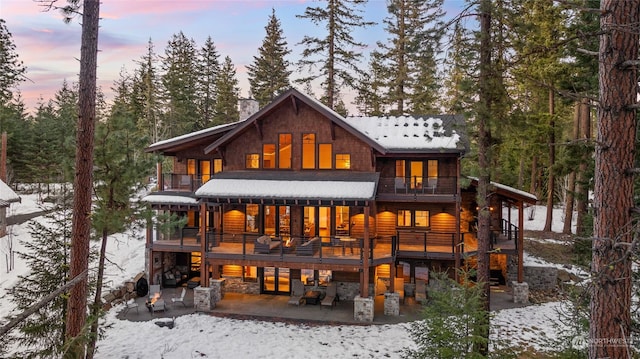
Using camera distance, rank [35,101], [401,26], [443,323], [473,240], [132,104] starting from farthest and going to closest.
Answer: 1. [35,101]
2. [132,104]
3. [401,26]
4. [473,240]
5. [443,323]

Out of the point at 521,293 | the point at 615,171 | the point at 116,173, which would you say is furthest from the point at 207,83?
the point at 615,171

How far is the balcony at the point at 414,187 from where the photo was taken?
→ 59.3 ft

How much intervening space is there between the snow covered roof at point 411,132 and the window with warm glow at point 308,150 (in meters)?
2.13

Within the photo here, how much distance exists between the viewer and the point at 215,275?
58.3ft

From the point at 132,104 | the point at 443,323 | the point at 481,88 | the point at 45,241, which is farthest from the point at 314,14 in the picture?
the point at 132,104

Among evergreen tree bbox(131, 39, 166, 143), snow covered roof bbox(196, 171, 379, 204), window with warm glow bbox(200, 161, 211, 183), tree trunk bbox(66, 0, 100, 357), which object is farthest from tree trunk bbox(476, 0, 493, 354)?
evergreen tree bbox(131, 39, 166, 143)

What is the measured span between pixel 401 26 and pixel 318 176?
1892cm

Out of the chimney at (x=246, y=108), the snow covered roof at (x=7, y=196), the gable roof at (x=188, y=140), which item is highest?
the chimney at (x=246, y=108)

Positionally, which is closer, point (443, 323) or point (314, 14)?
point (443, 323)

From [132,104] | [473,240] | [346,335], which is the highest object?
[132,104]

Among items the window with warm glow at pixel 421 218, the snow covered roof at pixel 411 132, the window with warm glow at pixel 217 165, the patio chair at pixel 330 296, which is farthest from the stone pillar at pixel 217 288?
the window with warm glow at pixel 421 218

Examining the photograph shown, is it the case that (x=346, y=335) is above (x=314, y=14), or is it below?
below

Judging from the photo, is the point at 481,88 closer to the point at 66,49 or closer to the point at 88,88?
the point at 88,88

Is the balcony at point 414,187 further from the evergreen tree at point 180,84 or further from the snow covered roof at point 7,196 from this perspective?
the evergreen tree at point 180,84
